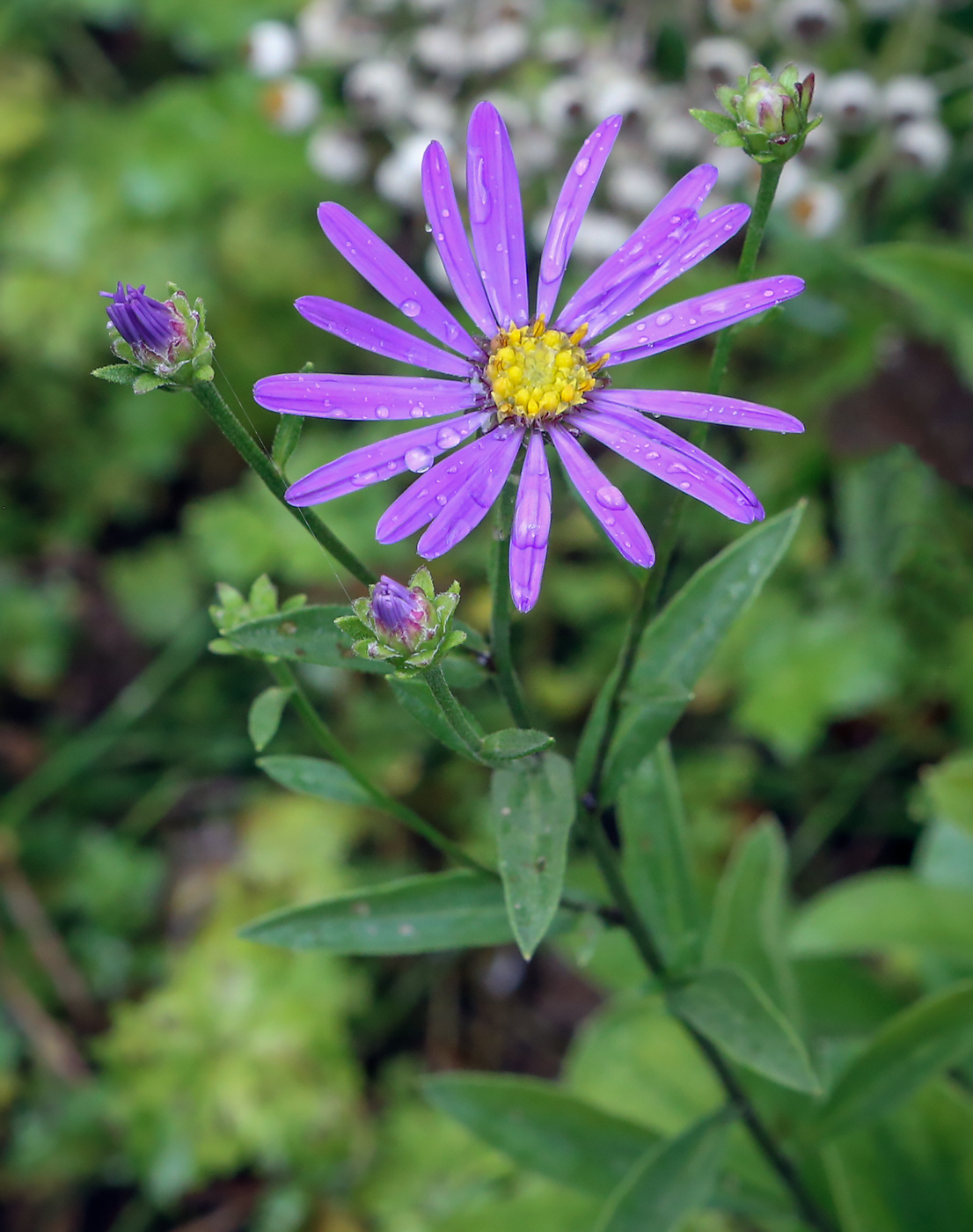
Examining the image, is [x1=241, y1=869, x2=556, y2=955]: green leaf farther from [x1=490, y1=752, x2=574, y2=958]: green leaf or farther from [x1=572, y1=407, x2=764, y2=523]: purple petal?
[x1=572, y1=407, x2=764, y2=523]: purple petal

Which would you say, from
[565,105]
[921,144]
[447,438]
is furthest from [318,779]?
[921,144]

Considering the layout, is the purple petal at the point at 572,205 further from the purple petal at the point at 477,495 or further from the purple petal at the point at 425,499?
the purple petal at the point at 425,499

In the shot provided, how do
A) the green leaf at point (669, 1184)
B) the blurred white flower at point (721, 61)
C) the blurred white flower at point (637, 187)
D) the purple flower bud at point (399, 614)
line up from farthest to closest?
the blurred white flower at point (637, 187) < the blurred white flower at point (721, 61) < the green leaf at point (669, 1184) < the purple flower bud at point (399, 614)

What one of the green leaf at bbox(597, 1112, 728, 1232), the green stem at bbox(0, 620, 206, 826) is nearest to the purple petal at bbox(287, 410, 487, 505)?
the green leaf at bbox(597, 1112, 728, 1232)

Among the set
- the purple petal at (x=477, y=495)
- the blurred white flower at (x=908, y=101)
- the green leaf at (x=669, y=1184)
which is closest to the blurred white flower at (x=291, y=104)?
the blurred white flower at (x=908, y=101)

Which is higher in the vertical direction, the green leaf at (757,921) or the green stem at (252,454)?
the green stem at (252,454)

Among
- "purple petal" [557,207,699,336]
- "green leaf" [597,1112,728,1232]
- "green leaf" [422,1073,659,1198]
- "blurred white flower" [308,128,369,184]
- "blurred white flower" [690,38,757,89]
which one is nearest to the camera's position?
"purple petal" [557,207,699,336]

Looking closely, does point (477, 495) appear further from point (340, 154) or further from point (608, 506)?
point (340, 154)

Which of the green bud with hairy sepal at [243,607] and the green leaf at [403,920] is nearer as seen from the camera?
the green bud with hairy sepal at [243,607]
